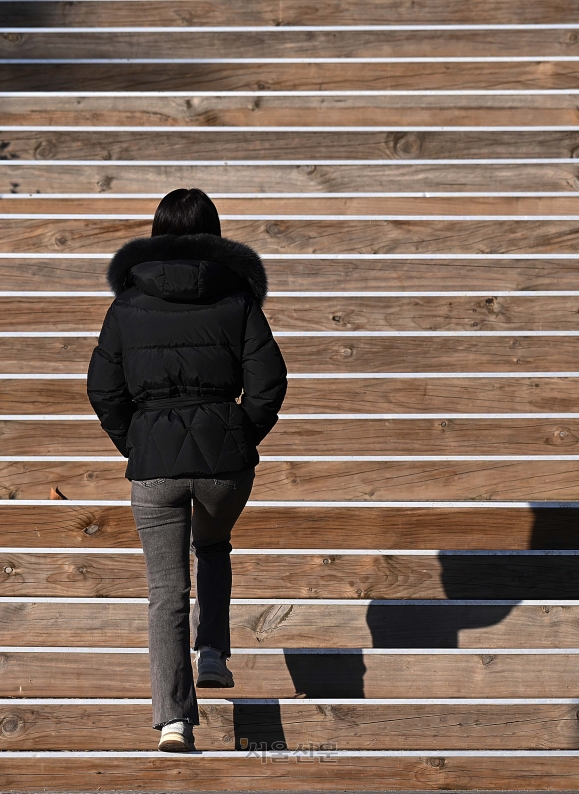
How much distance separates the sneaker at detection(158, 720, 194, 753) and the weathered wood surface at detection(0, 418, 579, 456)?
4.09 ft

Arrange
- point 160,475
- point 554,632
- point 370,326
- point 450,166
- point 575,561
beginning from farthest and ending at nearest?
point 450,166
point 370,326
point 575,561
point 554,632
point 160,475

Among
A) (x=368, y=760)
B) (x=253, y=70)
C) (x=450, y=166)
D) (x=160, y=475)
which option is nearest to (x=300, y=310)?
(x=450, y=166)

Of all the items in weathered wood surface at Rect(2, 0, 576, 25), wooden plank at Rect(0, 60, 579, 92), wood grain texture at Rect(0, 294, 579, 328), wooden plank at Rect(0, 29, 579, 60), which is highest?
weathered wood surface at Rect(2, 0, 576, 25)

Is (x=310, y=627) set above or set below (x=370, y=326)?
below

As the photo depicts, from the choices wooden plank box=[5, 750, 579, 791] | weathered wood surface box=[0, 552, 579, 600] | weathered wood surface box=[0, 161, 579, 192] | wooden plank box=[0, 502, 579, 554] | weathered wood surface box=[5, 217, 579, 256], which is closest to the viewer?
wooden plank box=[5, 750, 579, 791]

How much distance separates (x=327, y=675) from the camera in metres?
2.91

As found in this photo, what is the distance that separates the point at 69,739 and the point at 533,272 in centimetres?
233

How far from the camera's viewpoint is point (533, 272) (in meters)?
3.68

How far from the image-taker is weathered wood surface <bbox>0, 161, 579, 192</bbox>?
384cm

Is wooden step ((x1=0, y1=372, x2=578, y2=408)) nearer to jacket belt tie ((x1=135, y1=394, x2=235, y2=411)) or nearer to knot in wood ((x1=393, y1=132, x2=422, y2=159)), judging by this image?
knot in wood ((x1=393, y1=132, x2=422, y2=159))

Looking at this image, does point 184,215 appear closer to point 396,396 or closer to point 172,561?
point 172,561

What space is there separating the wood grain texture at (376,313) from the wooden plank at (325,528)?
74 cm

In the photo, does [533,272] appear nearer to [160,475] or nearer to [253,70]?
[253,70]

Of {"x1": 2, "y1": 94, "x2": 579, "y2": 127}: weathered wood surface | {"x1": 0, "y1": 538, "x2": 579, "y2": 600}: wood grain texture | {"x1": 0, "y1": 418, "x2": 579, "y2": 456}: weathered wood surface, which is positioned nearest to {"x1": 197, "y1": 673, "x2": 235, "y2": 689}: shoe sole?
{"x1": 0, "y1": 538, "x2": 579, "y2": 600}: wood grain texture
